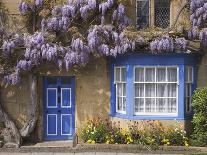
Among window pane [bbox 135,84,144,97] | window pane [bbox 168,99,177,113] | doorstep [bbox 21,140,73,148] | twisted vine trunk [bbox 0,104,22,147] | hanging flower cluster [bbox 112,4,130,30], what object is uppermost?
hanging flower cluster [bbox 112,4,130,30]

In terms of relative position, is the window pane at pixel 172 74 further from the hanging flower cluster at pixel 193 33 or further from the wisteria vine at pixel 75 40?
the hanging flower cluster at pixel 193 33

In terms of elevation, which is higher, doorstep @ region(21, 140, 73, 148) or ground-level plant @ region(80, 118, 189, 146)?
ground-level plant @ region(80, 118, 189, 146)

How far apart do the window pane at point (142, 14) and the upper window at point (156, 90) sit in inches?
71.5

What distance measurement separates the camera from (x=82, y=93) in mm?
16625

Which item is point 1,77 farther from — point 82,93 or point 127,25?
point 127,25

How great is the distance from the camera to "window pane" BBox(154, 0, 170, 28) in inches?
664

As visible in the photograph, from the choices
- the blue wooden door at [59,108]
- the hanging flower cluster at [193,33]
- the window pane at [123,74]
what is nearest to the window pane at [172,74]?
the hanging flower cluster at [193,33]

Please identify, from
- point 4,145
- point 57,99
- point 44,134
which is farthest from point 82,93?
point 4,145

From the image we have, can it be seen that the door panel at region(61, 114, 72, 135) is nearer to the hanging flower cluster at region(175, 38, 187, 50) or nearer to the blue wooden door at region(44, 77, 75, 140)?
the blue wooden door at region(44, 77, 75, 140)

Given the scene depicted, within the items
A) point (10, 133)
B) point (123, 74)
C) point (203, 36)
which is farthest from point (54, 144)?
point (203, 36)

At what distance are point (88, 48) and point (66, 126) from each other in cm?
317

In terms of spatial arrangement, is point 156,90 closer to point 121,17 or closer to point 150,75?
point 150,75

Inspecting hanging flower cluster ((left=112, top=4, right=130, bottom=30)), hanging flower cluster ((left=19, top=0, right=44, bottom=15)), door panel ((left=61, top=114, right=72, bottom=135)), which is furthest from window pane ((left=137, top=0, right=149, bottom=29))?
door panel ((left=61, top=114, right=72, bottom=135))

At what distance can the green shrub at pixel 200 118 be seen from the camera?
15.2 m
